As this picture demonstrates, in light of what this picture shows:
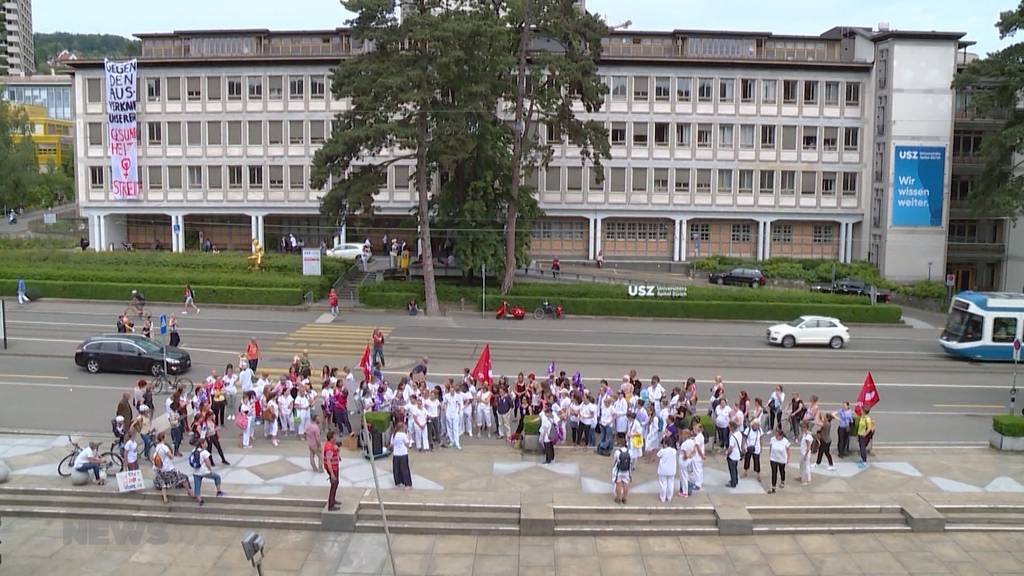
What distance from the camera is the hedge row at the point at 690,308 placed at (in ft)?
152

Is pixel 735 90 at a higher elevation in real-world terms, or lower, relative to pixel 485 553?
higher

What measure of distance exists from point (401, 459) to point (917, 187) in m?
52.4

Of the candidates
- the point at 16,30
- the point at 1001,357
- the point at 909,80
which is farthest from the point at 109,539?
the point at 16,30

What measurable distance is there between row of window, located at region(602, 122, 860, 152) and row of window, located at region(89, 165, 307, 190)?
1904 cm

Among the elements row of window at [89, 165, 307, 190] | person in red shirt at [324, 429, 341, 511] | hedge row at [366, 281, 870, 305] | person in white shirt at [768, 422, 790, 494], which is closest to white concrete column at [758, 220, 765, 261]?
hedge row at [366, 281, 870, 305]

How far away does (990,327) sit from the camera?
123 ft

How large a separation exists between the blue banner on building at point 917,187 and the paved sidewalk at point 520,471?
41.0m

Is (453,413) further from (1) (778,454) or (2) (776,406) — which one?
(2) (776,406)

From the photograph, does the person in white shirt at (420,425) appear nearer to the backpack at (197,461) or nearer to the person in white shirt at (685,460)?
the backpack at (197,461)

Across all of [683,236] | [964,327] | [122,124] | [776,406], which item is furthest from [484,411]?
[122,124]

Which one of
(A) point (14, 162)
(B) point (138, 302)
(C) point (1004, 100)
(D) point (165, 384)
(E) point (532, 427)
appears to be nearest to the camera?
(E) point (532, 427)

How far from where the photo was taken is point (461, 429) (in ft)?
79.5

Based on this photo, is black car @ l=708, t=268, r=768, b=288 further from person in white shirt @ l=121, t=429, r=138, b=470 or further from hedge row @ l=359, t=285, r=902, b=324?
person in white shirt @ l=121, t=429, r=138, b=470

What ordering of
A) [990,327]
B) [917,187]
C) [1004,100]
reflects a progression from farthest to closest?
[917,187], [1004,100], [990,327]
